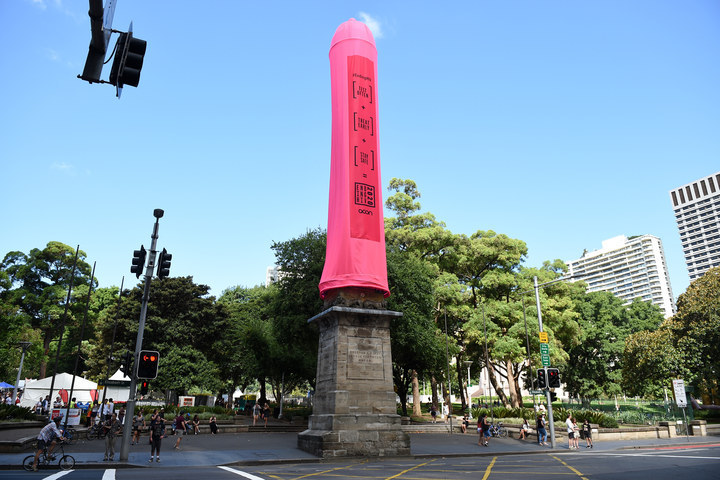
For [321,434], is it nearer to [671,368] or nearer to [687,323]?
[671,368]

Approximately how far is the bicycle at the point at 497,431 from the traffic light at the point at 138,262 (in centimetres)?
2577

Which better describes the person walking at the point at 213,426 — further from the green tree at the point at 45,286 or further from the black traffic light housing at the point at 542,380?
the green tree at the point at 45,286

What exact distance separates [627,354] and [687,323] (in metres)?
6.02

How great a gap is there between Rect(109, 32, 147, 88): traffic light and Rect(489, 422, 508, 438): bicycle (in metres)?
32.4

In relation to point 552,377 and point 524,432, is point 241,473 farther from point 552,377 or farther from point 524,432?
point 524,432

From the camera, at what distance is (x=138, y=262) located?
17.8m

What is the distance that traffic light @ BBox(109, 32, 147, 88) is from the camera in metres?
6.76

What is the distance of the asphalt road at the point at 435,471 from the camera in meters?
13.1

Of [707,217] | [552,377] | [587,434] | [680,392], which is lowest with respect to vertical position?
[587,434]

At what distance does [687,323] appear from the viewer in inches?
1497

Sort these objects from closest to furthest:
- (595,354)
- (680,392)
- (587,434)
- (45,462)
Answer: (45,462) < (587,434) < (680,392) < (595,354)

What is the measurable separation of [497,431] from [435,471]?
19.6 m

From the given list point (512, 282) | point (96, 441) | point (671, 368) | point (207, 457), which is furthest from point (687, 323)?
point (96, 441)

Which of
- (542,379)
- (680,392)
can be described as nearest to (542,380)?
(542,379)
